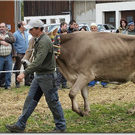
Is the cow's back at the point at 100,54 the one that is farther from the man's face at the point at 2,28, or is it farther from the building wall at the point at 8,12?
the building wall at the point at 8,12

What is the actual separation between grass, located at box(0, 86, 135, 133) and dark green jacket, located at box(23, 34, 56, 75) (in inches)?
41.9

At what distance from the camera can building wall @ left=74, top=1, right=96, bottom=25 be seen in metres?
34.0

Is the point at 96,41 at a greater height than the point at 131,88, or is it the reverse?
the point at 96,41

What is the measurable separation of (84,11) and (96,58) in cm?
2764

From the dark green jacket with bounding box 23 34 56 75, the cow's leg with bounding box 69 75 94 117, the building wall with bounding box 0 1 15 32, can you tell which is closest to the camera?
the dark green jacket with bounding box 23 34 56 75

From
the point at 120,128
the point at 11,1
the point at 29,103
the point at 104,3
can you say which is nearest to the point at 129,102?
the point at 120,128

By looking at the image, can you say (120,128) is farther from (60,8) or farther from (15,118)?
(60,8)

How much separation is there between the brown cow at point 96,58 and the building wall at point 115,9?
2295 cm

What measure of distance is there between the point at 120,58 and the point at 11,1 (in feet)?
34.7

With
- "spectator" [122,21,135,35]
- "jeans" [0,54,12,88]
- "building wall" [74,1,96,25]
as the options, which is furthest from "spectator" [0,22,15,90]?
"building wall" [74,1,96,25]

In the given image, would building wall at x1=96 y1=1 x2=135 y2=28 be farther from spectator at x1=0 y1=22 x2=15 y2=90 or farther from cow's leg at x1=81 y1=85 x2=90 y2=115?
cow's leg at x1=81 y1=85 x2=90 y2=115

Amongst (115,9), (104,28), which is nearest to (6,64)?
(104,28)

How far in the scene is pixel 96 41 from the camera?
7.32 meters

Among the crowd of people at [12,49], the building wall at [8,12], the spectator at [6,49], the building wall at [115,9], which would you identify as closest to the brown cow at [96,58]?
the crowd of people at [12,49]
